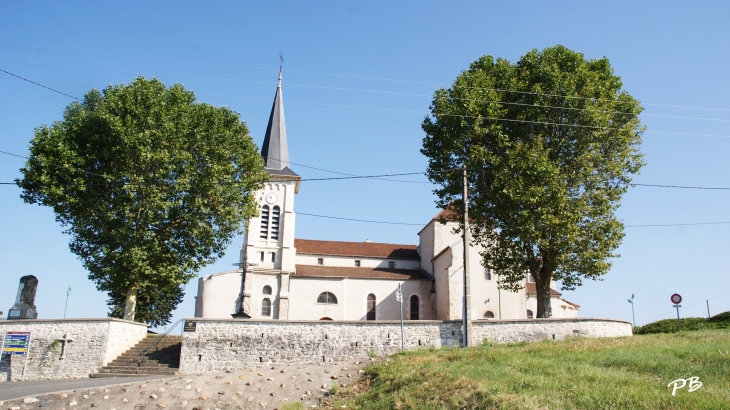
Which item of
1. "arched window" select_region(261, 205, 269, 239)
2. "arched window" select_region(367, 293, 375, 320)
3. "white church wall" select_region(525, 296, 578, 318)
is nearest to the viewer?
"arched window" select_region(367, 293, 375, 320)

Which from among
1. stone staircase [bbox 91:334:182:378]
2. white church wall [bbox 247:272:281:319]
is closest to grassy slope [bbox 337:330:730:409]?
stone staircase [bbox 91:334:182:378]

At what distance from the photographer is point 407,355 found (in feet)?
57.6

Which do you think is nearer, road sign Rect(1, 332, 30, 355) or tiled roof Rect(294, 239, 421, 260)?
road sign Rect(1, 332, 30, 355)

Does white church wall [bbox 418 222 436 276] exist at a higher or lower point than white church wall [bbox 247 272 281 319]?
higher

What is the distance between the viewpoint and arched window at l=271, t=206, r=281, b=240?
3972 cm

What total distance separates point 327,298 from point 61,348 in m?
20.0

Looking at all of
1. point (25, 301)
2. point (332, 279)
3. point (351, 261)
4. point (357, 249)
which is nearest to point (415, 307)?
point (332, 279)

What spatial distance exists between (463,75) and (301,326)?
13.3 metres

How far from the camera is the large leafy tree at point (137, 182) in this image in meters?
22.0

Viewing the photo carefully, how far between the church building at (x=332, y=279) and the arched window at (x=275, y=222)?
0.07 ft

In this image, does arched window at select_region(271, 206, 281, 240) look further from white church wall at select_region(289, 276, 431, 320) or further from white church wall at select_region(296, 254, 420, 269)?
white church wall at select_region(289, 276, 431, 320)

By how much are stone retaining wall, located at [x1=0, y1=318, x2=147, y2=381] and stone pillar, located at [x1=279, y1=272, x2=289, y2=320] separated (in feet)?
53.0

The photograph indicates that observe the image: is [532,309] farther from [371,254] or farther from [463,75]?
[463,75]

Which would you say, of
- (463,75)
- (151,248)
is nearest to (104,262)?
(151,248)
